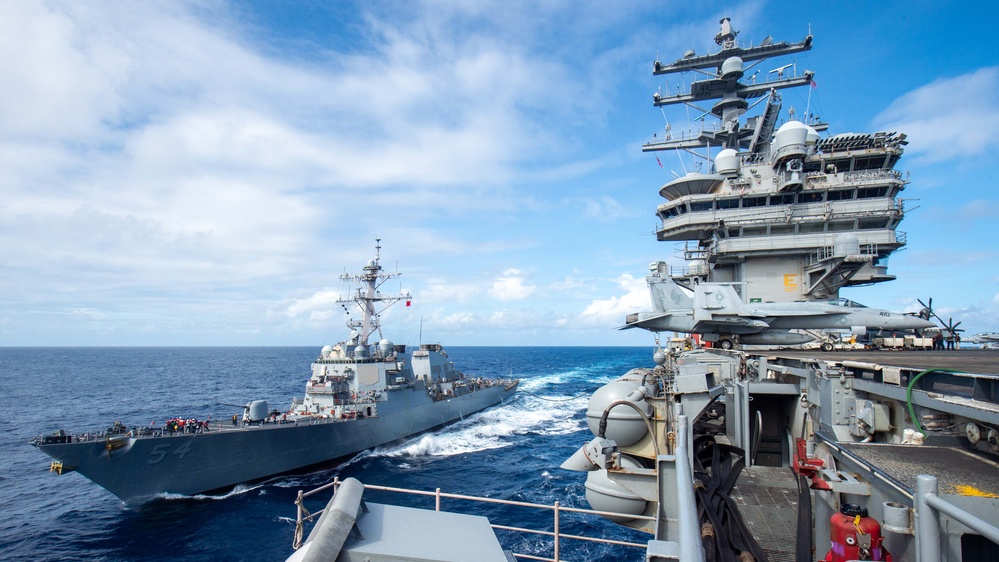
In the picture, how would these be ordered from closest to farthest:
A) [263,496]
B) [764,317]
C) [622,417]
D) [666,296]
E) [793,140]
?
[622,417] < [764,317] < [793,140] < [666,296] < [263,496]

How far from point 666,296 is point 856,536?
694 inches

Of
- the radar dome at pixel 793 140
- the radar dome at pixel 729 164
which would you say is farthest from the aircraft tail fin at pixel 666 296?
the radar dome at pixel 793 140

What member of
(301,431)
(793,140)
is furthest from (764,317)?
(301,431)

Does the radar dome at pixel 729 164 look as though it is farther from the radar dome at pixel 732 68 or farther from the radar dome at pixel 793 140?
the radar dome at pixel 732 68

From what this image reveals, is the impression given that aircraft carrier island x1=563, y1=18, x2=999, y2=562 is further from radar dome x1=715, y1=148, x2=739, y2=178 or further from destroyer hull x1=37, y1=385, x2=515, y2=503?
destroyer hull x1=37, y1=385, x2=515, y2=503

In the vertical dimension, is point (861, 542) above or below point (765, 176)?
below

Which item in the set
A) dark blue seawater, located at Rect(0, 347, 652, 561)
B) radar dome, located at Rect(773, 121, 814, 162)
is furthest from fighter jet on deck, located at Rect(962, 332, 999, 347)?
dark blue seawater, located at Rect(0, 347, 652, 561)

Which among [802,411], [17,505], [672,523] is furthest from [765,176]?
[17,505]

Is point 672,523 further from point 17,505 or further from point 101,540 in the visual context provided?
point 17,505

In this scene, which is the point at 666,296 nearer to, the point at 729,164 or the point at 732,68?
the point at 729,164

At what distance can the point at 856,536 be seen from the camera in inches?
124

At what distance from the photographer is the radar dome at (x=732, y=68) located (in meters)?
26.3

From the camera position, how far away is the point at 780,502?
683 centimetres

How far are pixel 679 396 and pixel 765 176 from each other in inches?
655
